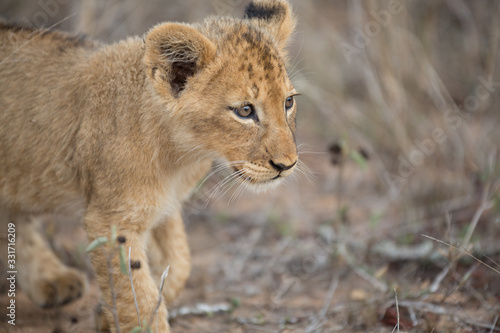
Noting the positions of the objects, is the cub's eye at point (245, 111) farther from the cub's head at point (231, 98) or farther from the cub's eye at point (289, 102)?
the cub's eye at point (289, 102)

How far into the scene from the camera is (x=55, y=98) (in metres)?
4.05

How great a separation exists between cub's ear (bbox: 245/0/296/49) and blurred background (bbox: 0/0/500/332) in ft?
3.46

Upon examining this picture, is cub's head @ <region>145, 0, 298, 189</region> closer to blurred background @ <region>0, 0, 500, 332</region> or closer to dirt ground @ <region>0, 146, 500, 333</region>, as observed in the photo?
blurred background @ <region>0, 0, 500, 332</region>

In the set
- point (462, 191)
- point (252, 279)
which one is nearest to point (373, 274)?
point (252, 279)

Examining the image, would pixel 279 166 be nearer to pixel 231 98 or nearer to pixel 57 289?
pixel 231 98

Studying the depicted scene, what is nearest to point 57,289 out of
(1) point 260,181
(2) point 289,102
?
(1) point 260,181

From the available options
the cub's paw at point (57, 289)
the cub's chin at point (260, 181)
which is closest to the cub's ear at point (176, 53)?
the cub's chin at point (260, 181)

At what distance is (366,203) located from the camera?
259 inches

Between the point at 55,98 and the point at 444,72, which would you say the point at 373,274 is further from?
the point at 444,72

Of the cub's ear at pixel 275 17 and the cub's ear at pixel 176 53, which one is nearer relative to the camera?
the cub's ear at pixel 176 53

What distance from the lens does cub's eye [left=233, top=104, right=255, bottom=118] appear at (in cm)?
349

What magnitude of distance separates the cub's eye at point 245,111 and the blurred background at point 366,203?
2.06ft

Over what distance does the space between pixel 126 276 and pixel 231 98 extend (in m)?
1.28

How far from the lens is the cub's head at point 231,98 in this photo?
11.3 ft
